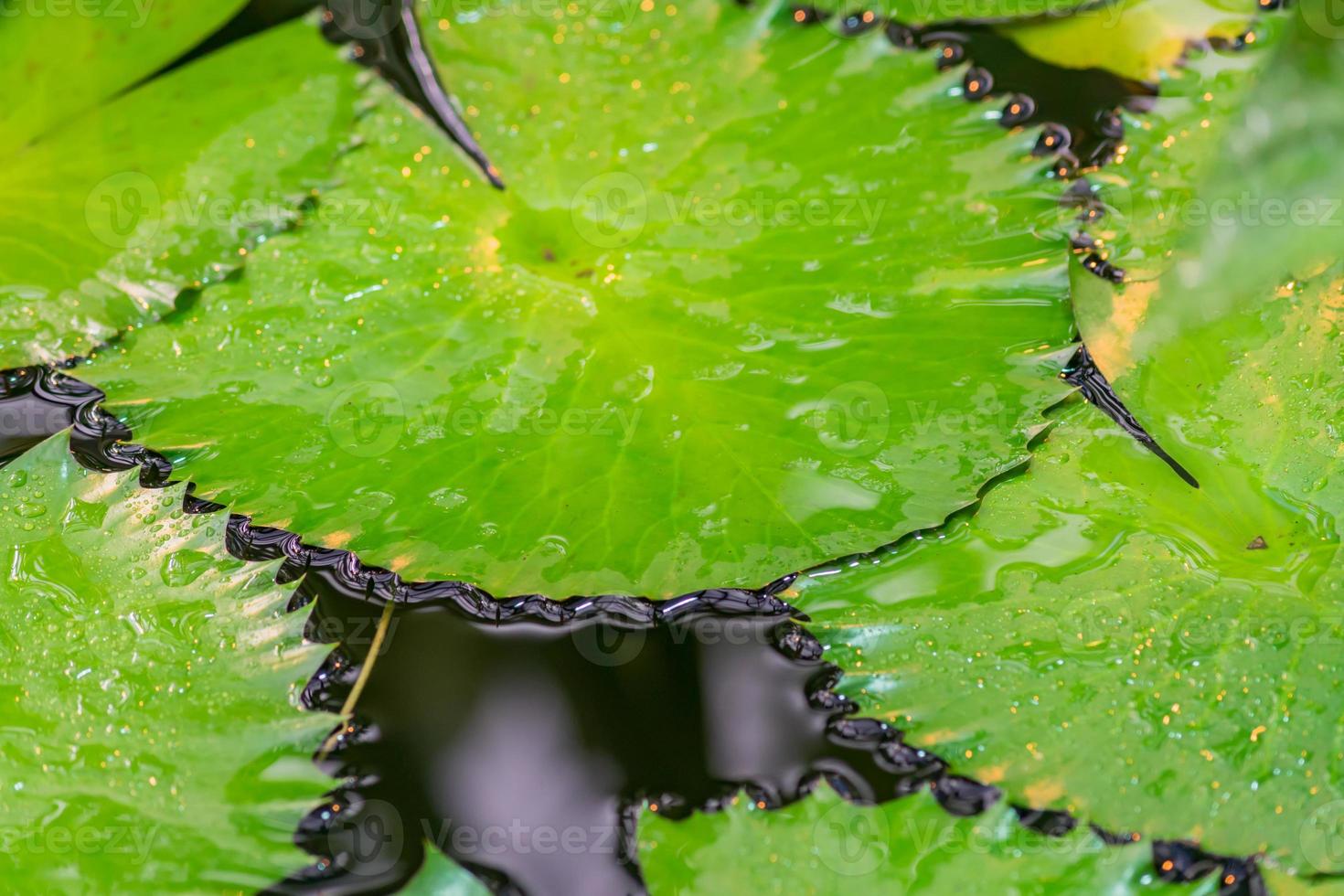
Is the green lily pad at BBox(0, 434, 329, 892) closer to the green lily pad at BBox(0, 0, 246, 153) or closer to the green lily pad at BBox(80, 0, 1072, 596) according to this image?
the green lily pad at BBox(80, 0, 1072, 596)

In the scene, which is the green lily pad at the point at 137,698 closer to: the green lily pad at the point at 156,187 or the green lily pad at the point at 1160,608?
the green lily pad at the point at 156,187

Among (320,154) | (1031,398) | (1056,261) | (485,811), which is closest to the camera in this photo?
(485,811)

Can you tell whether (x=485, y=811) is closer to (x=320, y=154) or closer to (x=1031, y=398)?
(x=1031, y=398)

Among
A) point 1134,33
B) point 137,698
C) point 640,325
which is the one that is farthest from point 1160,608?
point 137,698

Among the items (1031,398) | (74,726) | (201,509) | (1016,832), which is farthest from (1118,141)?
(74,726)

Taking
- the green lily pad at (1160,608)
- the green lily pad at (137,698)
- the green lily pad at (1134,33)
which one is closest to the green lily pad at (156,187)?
the green lily pad at (137,698)

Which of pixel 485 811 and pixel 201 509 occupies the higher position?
pixel 201 509

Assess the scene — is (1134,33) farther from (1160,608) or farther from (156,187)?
(156,187)

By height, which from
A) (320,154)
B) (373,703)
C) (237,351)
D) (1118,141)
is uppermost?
(320,154)
